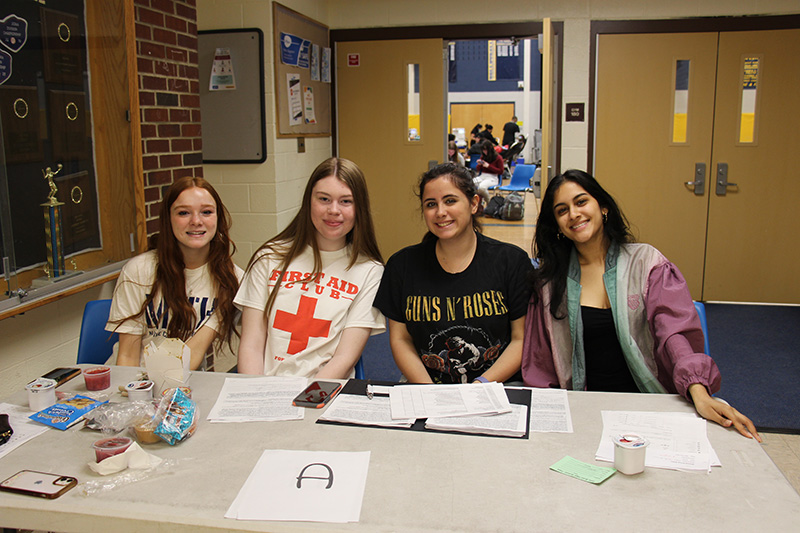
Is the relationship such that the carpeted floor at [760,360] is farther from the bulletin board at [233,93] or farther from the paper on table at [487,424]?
the bulletin board at [233,93]

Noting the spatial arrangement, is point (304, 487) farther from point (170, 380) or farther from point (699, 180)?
point (699, 180)

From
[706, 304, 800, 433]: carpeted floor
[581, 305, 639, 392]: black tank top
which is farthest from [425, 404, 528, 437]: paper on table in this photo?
[706, 304, 800, 433]: carpeted floor

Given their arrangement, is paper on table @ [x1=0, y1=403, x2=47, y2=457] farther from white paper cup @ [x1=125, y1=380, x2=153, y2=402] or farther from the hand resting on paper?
the hand resting on paper

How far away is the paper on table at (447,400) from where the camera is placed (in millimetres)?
1614

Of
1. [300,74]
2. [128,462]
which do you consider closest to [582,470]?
[128,462]

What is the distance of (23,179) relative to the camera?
7.44 feet

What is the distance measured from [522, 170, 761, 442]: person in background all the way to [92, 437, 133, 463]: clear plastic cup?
1.20 meters

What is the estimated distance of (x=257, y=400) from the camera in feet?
5.68

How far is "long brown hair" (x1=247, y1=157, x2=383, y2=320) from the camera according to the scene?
2176mm

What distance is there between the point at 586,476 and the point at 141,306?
154 cm

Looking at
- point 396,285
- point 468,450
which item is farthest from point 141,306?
point 468,450

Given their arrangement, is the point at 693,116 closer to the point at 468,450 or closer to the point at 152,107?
the point at 152,107

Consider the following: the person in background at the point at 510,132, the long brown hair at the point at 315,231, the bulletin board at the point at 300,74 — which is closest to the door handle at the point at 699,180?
the bulletin board at the point at 300,74

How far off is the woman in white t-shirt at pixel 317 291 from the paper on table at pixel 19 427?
648 millimetres
